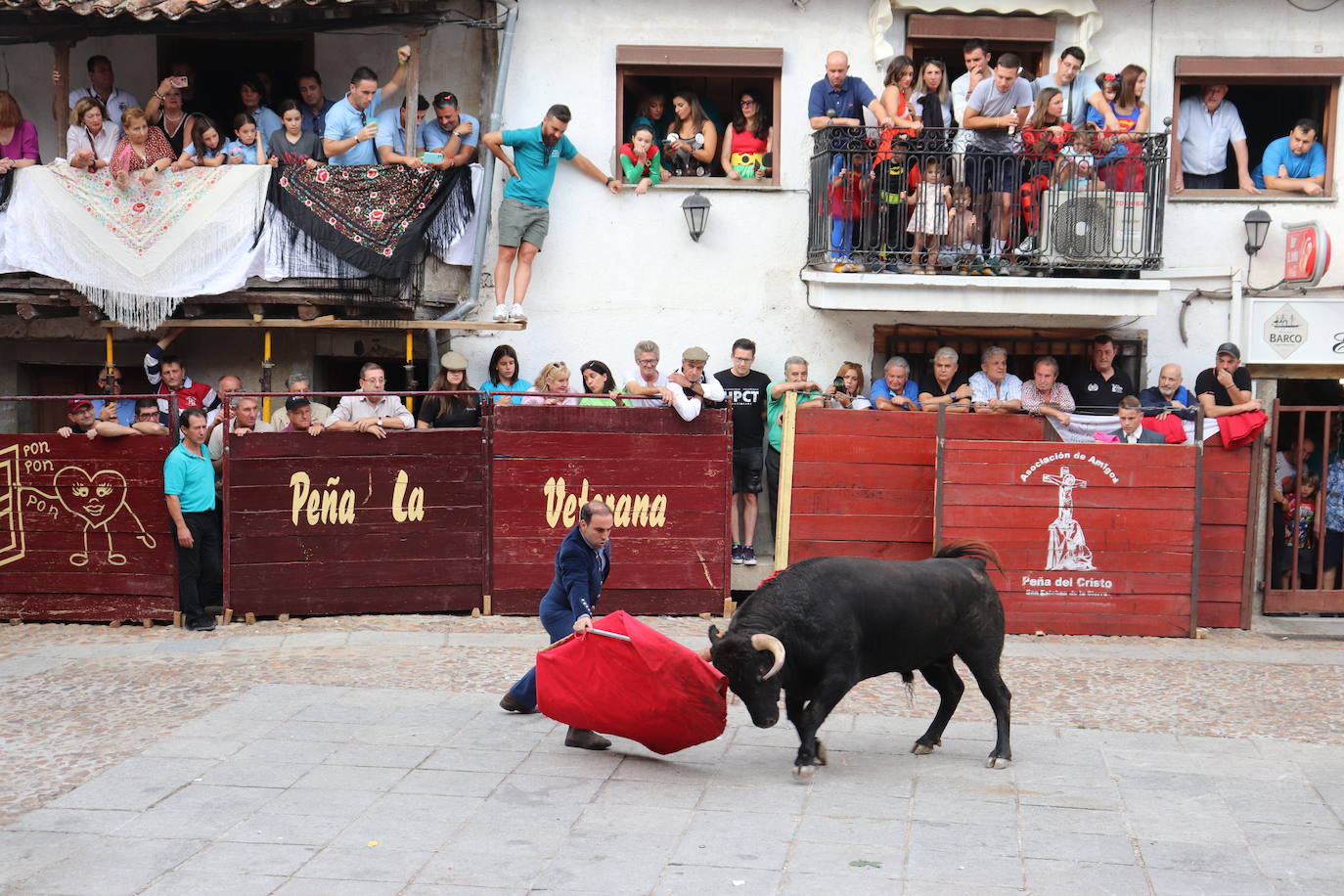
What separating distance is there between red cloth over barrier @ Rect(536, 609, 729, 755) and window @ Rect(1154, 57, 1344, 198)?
9.31 metres

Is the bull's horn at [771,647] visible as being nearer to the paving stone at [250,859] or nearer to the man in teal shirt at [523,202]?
the paving stone at [250,859]

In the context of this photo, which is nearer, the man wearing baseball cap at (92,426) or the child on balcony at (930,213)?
the man wearing baseball cap at (92,426)

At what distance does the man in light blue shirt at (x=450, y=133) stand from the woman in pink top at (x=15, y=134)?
151 inches

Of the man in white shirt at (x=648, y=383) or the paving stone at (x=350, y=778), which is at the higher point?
the man in white shirt at (x=648, y=383)

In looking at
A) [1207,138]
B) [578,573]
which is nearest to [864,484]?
[578,573]

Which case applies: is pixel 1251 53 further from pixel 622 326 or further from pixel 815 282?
pixel 622 326

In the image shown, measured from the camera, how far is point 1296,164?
14.7 meters

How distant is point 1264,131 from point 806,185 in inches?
206

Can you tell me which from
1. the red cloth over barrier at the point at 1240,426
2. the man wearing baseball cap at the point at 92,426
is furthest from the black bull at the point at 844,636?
the man wearing baseball cap at the point at 92,426

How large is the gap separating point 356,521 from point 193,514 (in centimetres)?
137

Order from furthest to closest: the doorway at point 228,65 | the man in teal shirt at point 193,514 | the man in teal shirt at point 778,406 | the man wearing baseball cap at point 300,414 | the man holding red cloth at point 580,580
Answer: the doorway at point 228,65 → the man in teal shirt at point 778,406 → the man wearing baseball cap at point 300,414 → the man in teal shirt at point 193,514 → the man holding red cloth at point 580,580

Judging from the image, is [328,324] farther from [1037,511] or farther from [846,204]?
[1037,511]

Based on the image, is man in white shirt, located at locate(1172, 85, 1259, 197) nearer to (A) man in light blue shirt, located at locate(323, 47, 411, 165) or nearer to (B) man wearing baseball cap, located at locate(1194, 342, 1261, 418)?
(B) man wearing baseball cap, located at locate(1194, 342, 1261, 418)

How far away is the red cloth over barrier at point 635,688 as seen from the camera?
7969 mm
